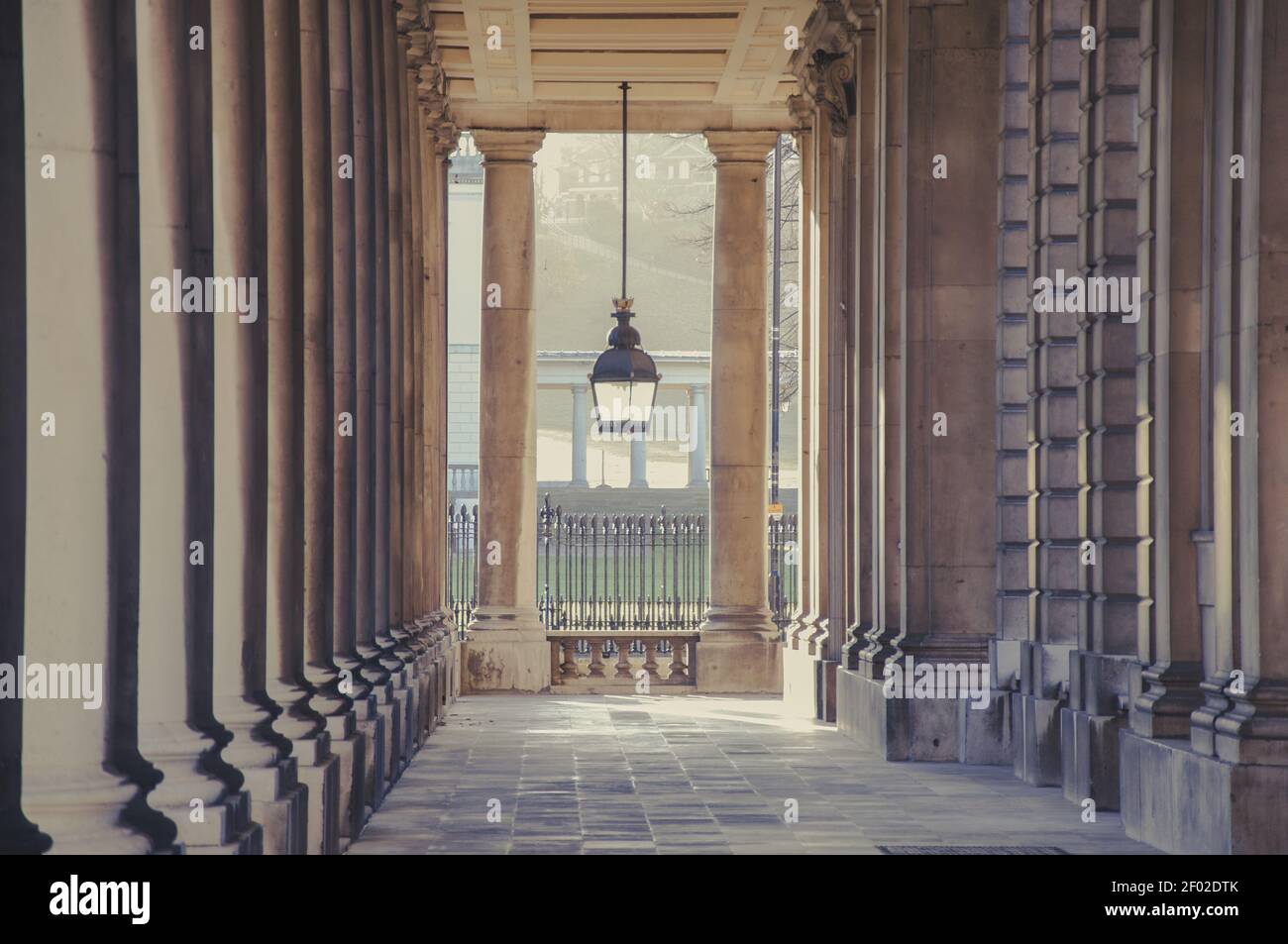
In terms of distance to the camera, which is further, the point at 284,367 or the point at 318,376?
the point at 318,376

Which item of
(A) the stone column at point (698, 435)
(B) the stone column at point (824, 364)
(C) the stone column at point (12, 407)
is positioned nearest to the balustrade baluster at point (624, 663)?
(B) the stone column at point (824, 364)

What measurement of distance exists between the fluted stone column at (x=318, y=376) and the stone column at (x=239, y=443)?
363 centimetres

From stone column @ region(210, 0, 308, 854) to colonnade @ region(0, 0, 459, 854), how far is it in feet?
0.07

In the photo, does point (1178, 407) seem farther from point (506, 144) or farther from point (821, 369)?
point (506, 144)

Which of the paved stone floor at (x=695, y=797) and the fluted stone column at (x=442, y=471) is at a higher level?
the fluted stone column at (x=442, y=471)

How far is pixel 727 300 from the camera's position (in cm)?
3553

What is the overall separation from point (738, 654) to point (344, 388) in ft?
54.3

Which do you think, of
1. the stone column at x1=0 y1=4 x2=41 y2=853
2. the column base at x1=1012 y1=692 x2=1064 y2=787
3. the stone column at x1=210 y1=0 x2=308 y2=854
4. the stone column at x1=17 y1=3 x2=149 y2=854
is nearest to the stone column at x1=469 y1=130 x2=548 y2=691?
the column base at x1=1012 y1=692 x2=1064 y2=787

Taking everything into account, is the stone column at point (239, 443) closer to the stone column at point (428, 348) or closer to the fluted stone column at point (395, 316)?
the fluted stone column at point (395, 316)

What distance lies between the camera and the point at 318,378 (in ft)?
58.1

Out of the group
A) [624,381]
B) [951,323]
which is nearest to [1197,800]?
[951,323]

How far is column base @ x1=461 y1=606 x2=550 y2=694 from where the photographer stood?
35281 millimetres

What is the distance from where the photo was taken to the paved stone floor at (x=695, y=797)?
1634 cm
